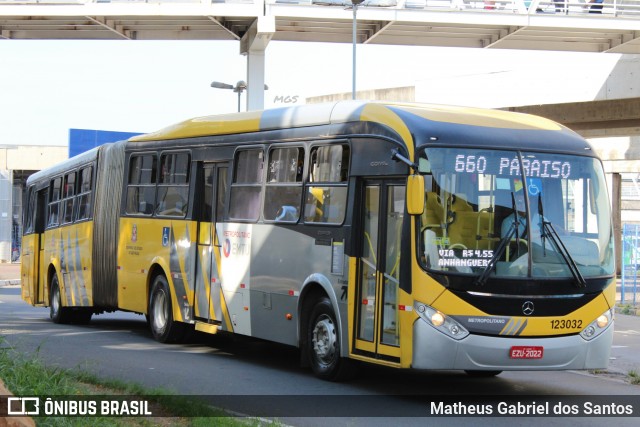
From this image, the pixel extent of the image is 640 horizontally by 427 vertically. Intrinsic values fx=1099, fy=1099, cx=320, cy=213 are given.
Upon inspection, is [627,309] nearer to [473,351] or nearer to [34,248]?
[34,248]

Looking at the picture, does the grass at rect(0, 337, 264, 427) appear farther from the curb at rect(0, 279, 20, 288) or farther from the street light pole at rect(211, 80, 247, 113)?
the curb at rect(0, 279, 20, 288)

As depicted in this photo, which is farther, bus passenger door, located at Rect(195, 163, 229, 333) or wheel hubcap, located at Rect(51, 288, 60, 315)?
wheel hubcap, located at Rect(51, 288, 60, 315)

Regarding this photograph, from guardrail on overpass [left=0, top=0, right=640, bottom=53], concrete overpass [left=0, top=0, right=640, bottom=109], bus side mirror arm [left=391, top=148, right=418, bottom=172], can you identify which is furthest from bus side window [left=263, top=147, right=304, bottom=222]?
concrete overpass [left=0, top=0, right=640, bottom=109]

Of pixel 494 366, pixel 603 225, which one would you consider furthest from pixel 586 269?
pixel 494 366

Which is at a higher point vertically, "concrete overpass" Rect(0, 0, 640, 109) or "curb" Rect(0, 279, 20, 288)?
"concrete overpass" Rect(0, 0, 640, 109)

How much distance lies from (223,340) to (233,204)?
11.9 ft

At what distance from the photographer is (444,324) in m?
11.1

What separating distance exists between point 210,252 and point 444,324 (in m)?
5.56

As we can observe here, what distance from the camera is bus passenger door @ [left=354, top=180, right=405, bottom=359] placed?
38.4ft

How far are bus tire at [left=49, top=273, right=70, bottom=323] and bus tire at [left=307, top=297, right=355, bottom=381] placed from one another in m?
10.7

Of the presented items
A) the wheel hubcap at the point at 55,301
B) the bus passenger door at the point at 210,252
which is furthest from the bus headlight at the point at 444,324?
the wheel hubcap at the point at 55,301

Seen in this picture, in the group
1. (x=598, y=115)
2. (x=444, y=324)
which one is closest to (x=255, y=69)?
(x=598, y=115)

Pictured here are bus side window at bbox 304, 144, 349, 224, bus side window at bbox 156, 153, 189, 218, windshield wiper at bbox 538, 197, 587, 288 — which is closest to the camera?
windshield wiper at bbox 538, 197, 587, 288

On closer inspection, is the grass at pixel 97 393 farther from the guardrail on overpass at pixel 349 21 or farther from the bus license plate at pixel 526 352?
the guardrail on overpass at pixel 349 21
